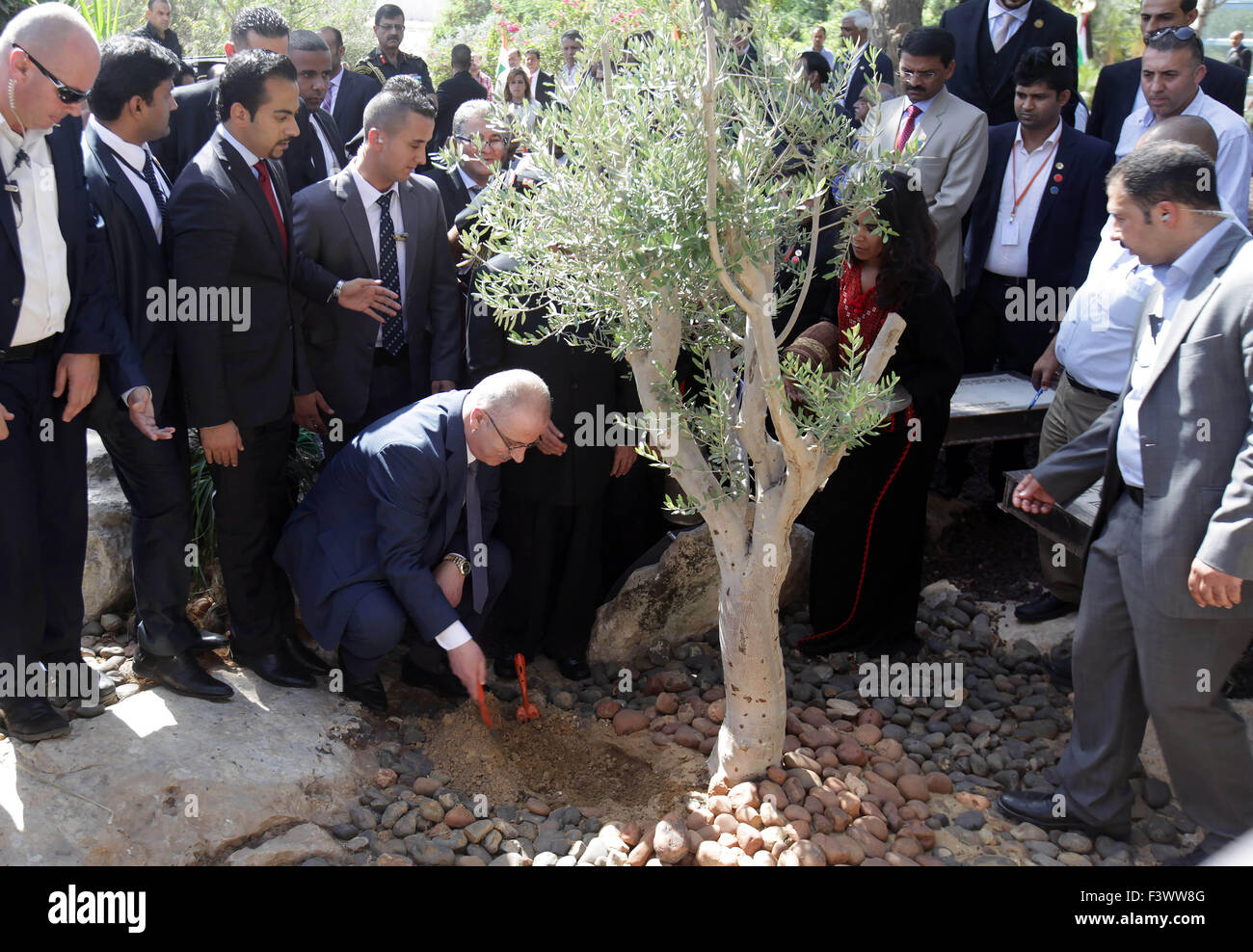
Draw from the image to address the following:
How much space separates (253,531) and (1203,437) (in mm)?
3153

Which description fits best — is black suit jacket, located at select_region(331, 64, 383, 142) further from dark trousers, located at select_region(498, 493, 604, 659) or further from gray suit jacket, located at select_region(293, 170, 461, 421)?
dark trousers, located at select_region(498, 493, 604, 659)

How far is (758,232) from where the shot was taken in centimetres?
296

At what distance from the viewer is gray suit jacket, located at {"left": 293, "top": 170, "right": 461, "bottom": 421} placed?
162 inches

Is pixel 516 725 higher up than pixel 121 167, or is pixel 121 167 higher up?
pixel 121 167

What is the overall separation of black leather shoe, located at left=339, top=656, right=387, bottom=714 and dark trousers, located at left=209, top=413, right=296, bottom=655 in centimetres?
33

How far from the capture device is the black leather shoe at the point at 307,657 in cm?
412

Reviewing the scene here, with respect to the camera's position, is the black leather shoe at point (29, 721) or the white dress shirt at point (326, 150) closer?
the black leather shoe at point (29, 721)

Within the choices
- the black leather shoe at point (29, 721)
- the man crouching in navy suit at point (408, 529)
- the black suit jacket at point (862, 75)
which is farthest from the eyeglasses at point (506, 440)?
the black suit jacket at point (862, 75)

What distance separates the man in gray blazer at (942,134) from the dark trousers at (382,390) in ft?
8.52

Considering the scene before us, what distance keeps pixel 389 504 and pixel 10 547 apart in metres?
1.16

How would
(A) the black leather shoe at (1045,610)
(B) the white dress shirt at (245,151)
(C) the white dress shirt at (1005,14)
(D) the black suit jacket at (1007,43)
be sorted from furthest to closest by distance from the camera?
1. (C) the white dress shirt at (1005,14)
2. (D) the black suit jacket at (1007,43)
3. (A) the black leather shoe at (1045,610)
4. (B) the white dress shirt at (245,151)

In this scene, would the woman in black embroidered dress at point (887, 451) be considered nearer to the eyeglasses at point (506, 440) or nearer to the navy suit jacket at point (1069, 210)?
the eyeglasses at point (506, 440)

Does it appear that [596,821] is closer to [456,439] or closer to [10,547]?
[456,439]

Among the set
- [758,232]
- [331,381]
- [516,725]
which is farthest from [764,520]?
[331,381]
